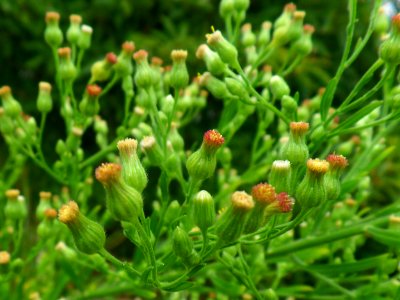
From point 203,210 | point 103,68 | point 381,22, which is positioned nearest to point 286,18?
point 381,22

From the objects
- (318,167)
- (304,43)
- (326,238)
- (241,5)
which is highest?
(241,5)

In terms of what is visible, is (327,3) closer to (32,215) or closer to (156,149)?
(32,215)

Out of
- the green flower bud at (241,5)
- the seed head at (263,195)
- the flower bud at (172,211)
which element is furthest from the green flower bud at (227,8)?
the seed head at (263,195)

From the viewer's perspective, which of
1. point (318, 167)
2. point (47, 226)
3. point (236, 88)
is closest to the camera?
point (318, 167)

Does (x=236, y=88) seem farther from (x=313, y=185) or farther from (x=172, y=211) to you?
(x=313, y=185)

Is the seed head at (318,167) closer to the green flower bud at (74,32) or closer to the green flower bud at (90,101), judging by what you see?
the green flower bud at (90,101)
